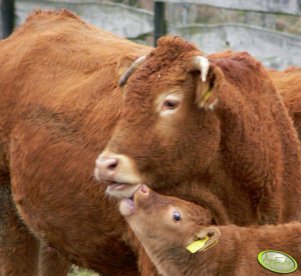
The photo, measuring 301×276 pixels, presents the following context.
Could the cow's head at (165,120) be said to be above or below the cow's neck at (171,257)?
above

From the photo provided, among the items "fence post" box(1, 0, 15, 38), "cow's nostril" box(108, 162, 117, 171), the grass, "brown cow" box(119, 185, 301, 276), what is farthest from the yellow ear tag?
"fence post" box(1, 0, 15, 38)

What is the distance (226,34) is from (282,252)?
4.18m

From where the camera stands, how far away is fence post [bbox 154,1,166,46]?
28.2 ft

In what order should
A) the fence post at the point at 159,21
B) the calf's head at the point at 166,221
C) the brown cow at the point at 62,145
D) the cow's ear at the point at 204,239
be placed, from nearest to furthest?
the cow's ear at the point at 204,239, the calf's head at the point at 166,221, the brown cow at the point at 62,145, the fence post at the point at 159,21

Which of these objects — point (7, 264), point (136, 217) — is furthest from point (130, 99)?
point (7, 264)

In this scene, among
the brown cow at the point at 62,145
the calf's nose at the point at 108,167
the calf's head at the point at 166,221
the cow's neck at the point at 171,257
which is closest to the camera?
the calf's nose at the point at 108,167

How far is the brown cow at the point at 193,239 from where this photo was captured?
5117 mm

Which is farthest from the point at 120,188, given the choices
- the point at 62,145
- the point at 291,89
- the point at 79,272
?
the point at 79,272

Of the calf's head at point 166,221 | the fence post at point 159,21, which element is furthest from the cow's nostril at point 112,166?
the fence post at point 159,21

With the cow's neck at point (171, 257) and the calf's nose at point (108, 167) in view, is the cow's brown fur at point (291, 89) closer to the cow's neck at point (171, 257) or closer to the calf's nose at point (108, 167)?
the cow's neck at point (171, 257)

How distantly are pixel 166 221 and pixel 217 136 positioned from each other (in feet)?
2.06

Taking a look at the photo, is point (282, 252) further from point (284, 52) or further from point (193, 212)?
point (284, 52)

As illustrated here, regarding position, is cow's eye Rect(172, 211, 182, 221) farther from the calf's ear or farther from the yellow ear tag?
the calf's ear

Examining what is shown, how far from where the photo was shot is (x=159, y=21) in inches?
340
